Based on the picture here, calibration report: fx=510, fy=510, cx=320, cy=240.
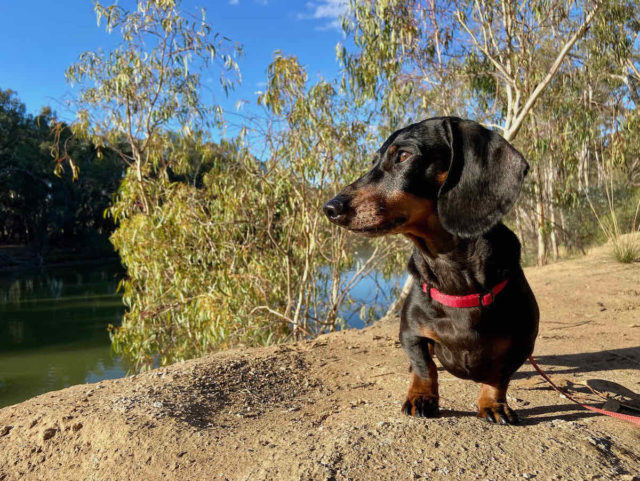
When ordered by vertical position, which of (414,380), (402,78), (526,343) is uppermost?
(402,78)

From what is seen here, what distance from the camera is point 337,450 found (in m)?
1.73

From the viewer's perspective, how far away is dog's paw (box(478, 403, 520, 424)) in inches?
77.0

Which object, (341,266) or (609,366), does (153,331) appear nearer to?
(341,266)

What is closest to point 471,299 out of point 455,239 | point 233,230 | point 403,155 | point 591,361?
point 455,239

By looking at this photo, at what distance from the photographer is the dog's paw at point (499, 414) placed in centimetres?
196

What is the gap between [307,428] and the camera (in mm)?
2092

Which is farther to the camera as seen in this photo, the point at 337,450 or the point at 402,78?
the point at 402,78

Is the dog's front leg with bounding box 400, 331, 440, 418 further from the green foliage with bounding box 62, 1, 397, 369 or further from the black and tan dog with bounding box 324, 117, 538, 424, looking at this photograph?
the green foliage with bounding box 62, 1, 397, 369

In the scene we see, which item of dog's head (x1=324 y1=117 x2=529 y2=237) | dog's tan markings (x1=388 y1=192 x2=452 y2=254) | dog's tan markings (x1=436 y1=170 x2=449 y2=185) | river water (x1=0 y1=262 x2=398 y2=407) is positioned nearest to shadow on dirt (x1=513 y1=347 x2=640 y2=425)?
A: dog's tan markings (x1=388 y1=192 x2=452 y2=254)

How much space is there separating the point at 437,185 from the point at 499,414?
926 mm

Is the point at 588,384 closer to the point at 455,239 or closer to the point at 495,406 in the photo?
the point at 495,406

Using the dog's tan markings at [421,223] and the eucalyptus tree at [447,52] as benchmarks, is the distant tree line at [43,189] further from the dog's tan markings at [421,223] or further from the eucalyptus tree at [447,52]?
the dog's tan markings at [421,223]

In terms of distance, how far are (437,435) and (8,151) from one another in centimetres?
3182

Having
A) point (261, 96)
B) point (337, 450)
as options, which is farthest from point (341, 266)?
point (337, 450)
